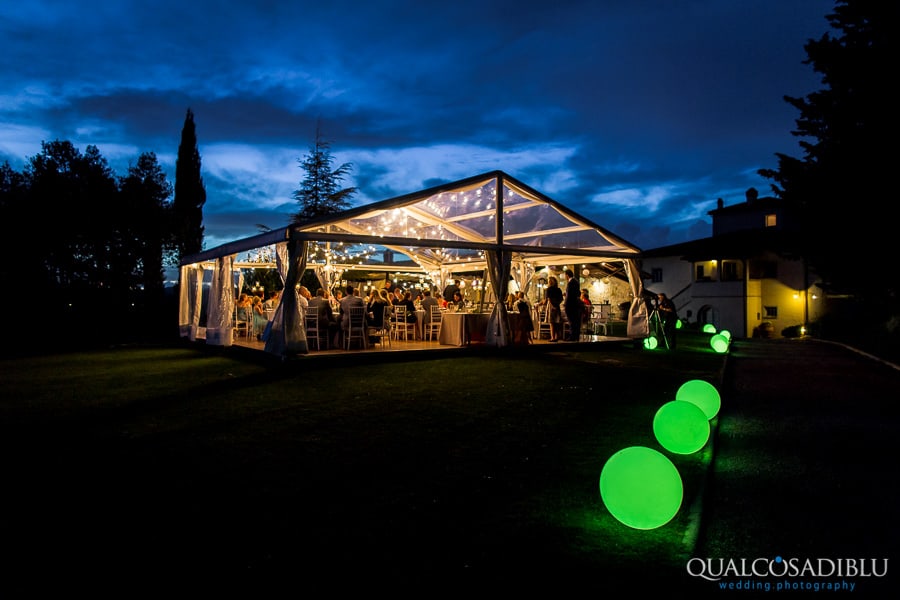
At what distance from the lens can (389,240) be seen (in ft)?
39.9

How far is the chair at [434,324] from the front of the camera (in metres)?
15.3

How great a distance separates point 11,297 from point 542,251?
16.2m

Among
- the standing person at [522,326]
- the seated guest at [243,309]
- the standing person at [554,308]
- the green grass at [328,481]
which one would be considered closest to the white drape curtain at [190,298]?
the seated guest at [243,309]

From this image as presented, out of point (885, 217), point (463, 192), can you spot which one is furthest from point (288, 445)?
point (885, 217)

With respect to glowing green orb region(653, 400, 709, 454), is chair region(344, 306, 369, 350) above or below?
above

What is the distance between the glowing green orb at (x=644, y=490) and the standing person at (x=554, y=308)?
37.7 feet

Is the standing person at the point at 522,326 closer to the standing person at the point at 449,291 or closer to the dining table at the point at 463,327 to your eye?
the dining table at the point at 463,327

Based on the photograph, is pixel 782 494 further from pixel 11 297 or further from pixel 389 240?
pixel 11 297

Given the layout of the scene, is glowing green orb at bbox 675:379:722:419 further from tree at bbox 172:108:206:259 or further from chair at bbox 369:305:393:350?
tree at bbox 172:108:206:259

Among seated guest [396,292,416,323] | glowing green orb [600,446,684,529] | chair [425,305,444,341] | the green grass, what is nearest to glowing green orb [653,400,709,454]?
the green grass

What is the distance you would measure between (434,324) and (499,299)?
290 centimetres

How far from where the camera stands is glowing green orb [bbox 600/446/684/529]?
10.3 feet

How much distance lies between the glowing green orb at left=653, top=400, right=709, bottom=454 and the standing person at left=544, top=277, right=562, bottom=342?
9902mm

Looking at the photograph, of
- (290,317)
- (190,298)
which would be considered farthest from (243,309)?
(290,317)
